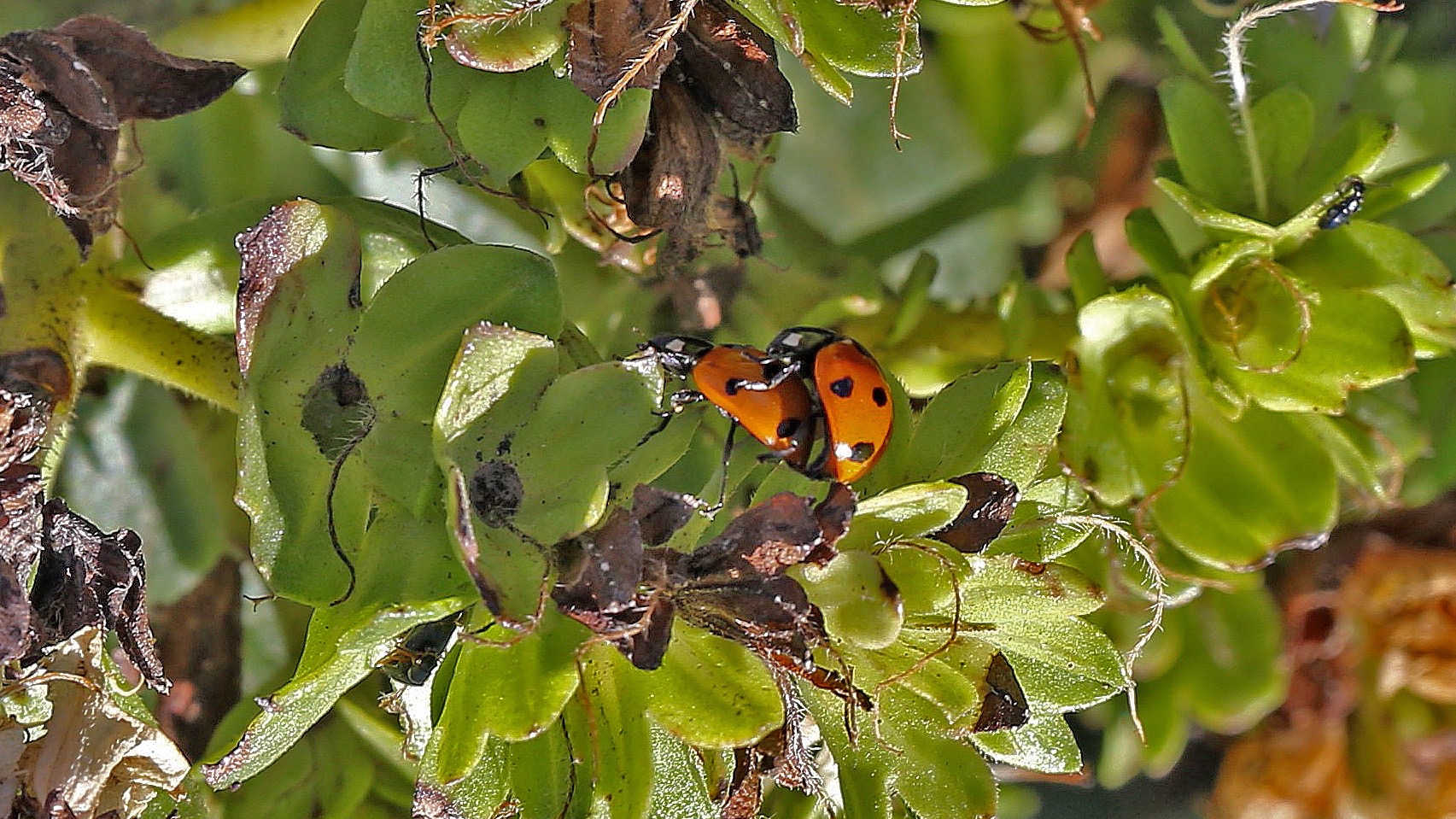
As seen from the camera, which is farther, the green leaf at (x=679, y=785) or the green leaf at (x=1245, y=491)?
the green leaf at (x=1245, y=491)

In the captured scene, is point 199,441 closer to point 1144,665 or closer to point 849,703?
point 849,703

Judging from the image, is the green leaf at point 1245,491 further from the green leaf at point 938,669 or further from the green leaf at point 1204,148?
the green leaf at point 938,669

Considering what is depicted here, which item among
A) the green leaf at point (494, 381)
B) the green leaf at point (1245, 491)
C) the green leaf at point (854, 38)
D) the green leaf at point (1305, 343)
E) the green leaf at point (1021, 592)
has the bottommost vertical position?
the green leaf at point (1245, 491)

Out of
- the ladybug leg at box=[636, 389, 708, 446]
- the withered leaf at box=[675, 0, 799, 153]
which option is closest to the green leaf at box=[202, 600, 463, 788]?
the ladybug leg at box=[636, 389, 708, 446]

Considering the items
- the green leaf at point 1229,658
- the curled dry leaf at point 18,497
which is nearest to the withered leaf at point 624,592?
the curled dry leaf at point 18,497

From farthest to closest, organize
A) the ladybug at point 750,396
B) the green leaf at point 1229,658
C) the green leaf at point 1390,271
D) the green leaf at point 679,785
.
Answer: the green leaf at point 1229,658 → the green leaf at point 1390,271 → the ladybug at point 750,396 → the green leaf at point 679,785

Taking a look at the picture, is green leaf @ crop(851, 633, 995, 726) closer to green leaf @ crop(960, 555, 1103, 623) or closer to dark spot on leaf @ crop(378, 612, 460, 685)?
green leaf @ crop(960, 555, 1103, 623)

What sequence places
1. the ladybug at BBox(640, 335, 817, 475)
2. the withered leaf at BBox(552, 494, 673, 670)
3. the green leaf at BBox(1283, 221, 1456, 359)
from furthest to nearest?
the green leaf at BBox(1283, 221, 1456, 359), the ladybug at BBox(640, 335, 817, 475), the withered leaf at BBox(552, 494, 673, 670)

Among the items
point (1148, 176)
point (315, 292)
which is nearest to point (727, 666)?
point (315, 292)
